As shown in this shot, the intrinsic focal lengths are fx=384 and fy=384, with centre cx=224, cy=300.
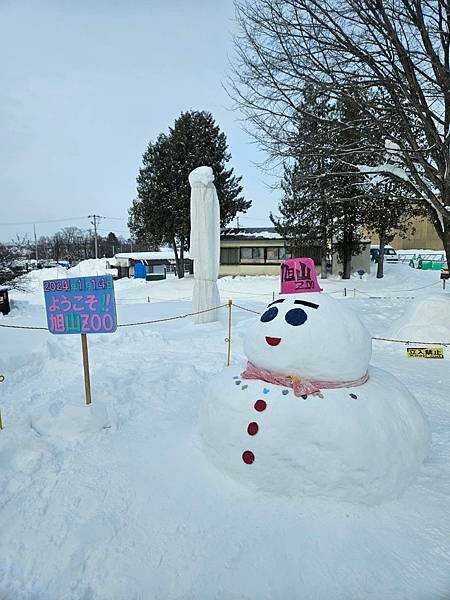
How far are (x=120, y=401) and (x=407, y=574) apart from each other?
4.09m

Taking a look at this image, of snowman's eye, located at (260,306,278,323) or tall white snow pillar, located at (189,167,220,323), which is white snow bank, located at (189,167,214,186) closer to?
tall white snow pillar, located at (189,167,220,323)

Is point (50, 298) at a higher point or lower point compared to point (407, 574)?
higher

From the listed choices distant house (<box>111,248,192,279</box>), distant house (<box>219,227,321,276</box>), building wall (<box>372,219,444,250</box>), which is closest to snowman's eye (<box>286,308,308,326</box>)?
distant house (<box>219,227,321,276</box>)

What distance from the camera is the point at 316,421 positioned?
10.8 ft

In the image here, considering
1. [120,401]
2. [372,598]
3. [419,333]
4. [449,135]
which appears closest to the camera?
[372,598]

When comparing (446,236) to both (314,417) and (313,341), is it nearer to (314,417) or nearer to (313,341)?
(313,341)

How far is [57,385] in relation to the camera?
6445 mm

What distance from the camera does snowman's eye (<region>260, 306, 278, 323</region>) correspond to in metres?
3.69

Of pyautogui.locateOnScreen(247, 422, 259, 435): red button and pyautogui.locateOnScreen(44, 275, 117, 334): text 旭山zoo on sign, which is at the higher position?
pyautogui.locateOnScreen(44, 275, 117, 334): text 旭山zoo on sign

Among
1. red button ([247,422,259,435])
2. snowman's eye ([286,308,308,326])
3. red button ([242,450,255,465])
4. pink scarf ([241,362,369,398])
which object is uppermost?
snowman's eye ([286,308,308,326])

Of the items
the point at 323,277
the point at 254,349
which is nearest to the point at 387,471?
the point at 254,349

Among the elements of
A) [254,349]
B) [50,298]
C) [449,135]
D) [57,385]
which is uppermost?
[449,135]

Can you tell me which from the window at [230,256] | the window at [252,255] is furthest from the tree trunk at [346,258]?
the window at [230,256]

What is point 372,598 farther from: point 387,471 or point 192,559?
point 192,559
